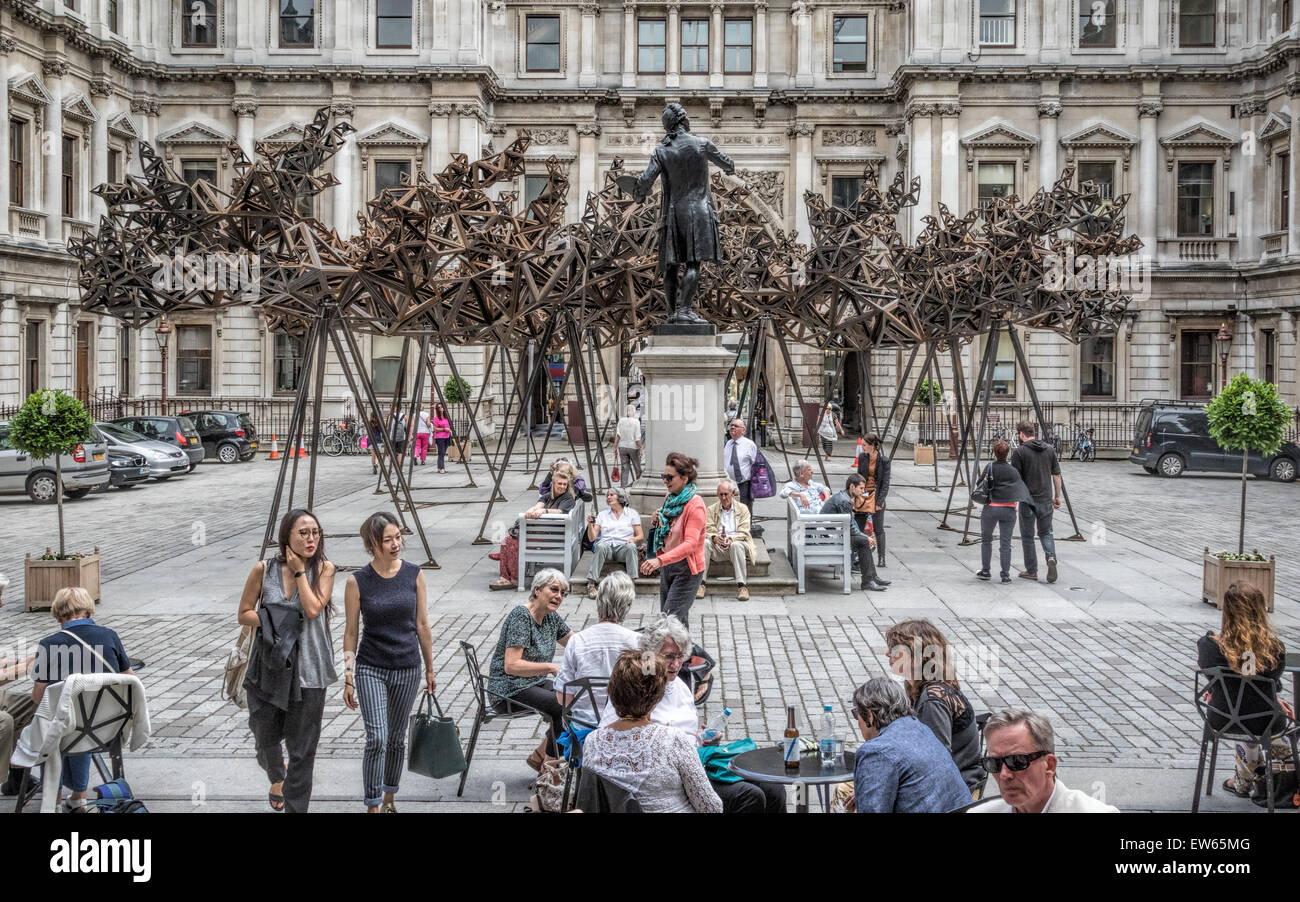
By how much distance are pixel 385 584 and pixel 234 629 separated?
5512mm

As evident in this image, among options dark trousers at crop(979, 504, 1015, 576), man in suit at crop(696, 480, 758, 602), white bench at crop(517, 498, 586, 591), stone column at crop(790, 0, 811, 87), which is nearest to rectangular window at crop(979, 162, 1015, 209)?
stone column at crop(790, 0, 811, 87)

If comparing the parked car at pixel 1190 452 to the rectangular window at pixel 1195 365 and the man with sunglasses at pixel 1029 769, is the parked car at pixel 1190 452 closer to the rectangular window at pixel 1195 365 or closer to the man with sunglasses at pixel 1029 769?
the rectangular window at pixel 1195 365

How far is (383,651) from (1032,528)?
939 centimetres

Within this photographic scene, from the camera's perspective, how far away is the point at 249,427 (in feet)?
111

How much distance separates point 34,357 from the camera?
3238cm

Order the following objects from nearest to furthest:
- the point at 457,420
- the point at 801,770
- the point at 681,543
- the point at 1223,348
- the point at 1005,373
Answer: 1. the point at 801,770
2. the point at 681,543
3. the point at 457,420
4. the point at 1223,348
5. the point at 1005,373

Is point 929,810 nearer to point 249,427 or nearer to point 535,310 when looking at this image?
point 535,310

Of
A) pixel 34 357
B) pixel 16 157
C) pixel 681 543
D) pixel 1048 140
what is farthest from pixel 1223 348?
pixel 16 157

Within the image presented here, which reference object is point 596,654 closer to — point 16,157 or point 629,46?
point 16,157

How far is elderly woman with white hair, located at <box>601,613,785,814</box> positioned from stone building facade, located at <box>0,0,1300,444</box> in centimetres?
3238

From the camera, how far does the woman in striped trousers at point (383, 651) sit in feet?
20.7

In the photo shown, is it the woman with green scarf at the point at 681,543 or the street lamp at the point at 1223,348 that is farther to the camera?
the street lamp at the point at 1223,348

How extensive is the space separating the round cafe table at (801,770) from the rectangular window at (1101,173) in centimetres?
3639

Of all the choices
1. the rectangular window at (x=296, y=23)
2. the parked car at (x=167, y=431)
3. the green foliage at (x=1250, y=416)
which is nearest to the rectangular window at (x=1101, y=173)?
the rectangular window at (x=296, y=23)
